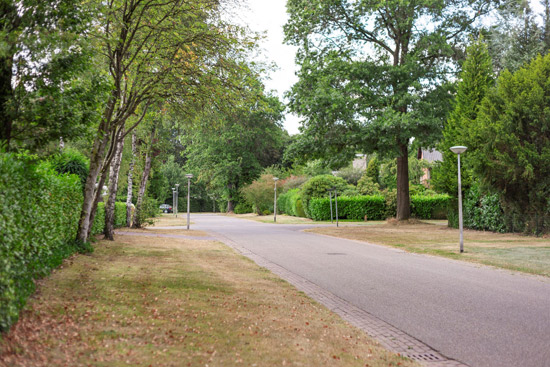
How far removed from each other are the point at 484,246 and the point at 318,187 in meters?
23.8

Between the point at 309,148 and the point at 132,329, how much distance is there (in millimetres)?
22272

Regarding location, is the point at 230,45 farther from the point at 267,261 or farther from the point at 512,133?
the point at 512,133

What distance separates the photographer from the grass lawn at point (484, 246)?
12.3 m

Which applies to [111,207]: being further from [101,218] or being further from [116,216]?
[116,216]

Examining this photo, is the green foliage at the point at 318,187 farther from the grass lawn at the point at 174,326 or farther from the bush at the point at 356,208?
the grass lawn at the point at 174,326

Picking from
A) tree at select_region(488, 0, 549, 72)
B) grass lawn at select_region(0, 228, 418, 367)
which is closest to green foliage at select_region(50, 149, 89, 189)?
grass lawn at select_region(0, 228, 418, 367)

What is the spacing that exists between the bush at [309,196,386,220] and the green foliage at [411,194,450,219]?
268 cm

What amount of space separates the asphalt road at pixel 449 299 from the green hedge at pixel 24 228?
4728mm

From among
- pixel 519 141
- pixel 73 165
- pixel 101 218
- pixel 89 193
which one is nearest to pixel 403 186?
pixel 519 141

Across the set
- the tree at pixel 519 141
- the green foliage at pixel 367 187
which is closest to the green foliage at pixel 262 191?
the green foliage at pixel 367 187

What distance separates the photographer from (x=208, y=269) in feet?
34.1

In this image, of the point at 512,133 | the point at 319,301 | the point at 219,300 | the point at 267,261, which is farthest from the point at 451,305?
the point at 512,133

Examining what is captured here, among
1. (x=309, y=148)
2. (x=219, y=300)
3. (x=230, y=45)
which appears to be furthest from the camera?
(x=309, y=148)

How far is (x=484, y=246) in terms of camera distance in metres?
16.4
